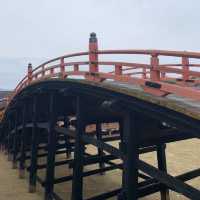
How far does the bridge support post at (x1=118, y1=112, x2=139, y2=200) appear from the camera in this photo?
780cm

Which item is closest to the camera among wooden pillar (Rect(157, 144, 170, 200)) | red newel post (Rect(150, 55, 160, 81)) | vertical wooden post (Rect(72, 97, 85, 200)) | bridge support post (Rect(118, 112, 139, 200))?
red newel post (Rect(150, 55, 160, 81))

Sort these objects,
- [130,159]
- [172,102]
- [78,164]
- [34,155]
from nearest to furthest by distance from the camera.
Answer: [172,102]
[130,159]
[78,164]
[34,155]

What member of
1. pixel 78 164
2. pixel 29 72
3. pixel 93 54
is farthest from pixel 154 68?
pixel 29 72

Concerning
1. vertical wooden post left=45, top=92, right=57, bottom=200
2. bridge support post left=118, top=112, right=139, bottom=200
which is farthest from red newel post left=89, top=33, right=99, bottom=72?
vertical wooden post left=45, top=92, right=57, bottom=200

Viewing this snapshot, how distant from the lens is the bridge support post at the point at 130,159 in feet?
→ 25.6

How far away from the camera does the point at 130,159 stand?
25.8 ft

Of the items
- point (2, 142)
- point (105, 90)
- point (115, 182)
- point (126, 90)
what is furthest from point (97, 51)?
point (2, 142)

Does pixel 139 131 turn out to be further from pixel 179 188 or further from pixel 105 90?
pixel 179 188

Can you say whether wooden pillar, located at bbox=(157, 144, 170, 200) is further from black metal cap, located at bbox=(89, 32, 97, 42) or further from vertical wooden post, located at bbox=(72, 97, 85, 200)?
black metal cap, located at bbox=(89, 32, 97, 42)

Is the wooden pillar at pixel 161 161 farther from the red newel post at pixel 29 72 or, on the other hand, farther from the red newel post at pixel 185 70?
the red newel post at pixel 29 72

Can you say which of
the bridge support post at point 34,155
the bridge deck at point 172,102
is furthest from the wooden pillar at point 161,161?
the bridge support post at point 34,155

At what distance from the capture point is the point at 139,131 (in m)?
8.47

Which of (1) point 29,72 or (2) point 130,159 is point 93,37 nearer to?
(2) point 130,159

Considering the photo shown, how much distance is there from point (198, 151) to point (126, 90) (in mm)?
18978
